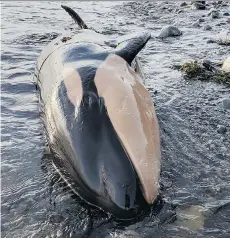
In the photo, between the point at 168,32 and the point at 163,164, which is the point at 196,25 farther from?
the point at 163,164

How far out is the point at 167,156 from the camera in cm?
481

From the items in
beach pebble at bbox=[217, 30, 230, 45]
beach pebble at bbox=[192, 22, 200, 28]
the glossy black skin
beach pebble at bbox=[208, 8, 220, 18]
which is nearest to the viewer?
the glossy black skin

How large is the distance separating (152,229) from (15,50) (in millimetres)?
7241

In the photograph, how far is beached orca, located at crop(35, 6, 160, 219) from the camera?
3.63 m

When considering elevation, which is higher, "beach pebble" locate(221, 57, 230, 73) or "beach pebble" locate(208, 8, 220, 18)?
"beach pebble" locate(221, 57, 230, 73)

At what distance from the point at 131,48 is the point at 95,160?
2018 millimetres

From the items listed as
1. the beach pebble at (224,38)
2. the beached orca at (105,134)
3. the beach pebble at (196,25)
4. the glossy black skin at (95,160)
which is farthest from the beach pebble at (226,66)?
the beach pebble at (196,25)

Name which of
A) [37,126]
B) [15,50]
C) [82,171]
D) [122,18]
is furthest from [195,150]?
[122,18]

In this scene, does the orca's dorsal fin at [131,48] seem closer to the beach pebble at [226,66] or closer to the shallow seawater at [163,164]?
the shallow seawater at [163,164]

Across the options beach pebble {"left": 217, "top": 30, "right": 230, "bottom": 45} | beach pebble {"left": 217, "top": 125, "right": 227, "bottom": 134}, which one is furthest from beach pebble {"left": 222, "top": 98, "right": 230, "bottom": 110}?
beach pebble {"left": 217, "top": 30, "right": 230, "bottom": 45}

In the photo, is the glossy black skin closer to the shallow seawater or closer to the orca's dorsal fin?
the shallow seawater

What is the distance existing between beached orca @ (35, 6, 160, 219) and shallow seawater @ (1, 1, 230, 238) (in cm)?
21

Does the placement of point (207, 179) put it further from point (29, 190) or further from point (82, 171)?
point (29, 190)

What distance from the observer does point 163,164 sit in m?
4.62
